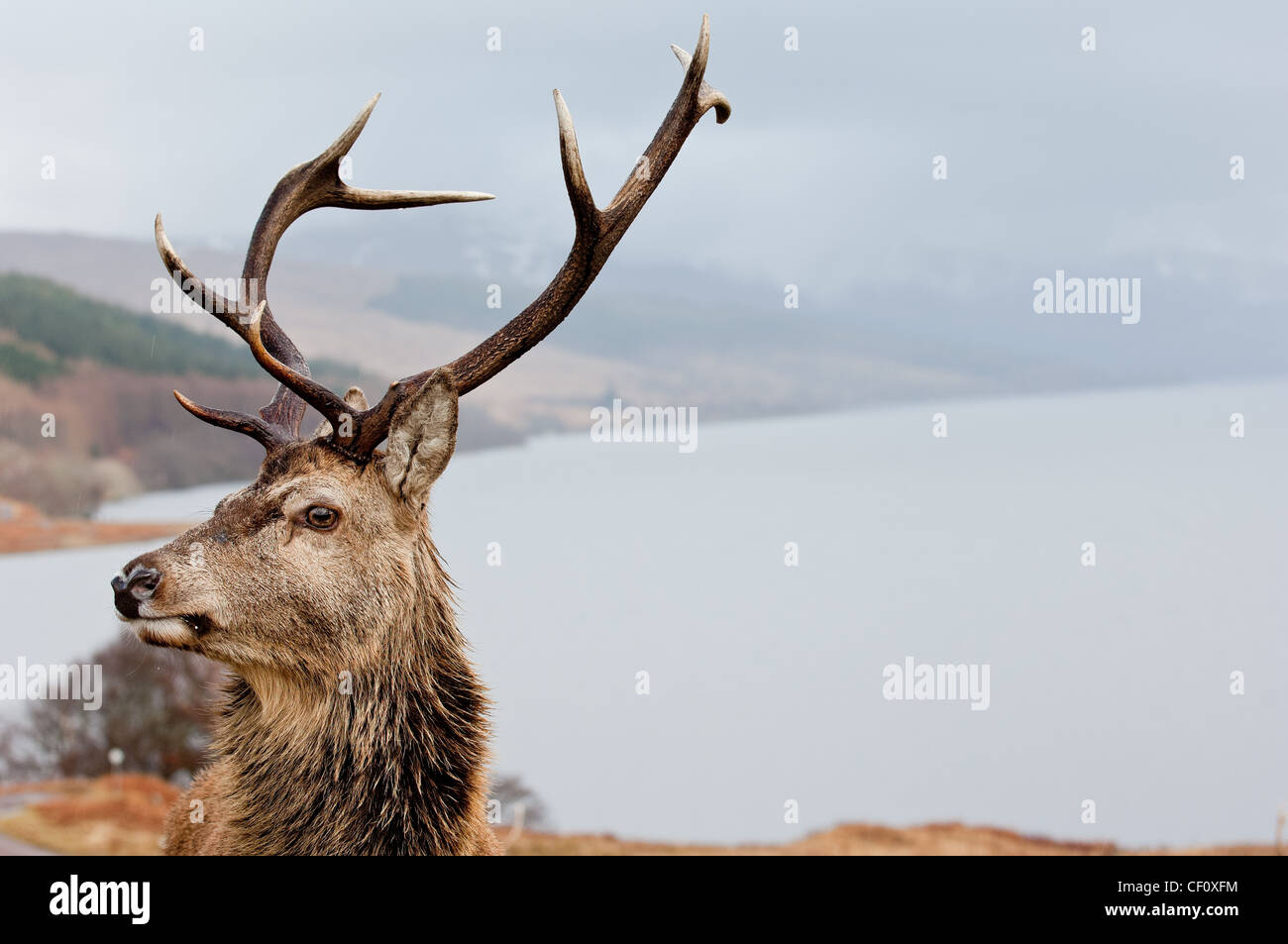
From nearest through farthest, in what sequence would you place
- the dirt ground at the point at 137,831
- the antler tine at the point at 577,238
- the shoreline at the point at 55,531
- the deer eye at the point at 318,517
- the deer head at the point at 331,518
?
the deer head at the point at 331,518 → the deer eye at the point at 318,517 → the antler tine at the point at 577,238 → the dirt ground at the point at 137,831 → the shoreline at the point at 55,531

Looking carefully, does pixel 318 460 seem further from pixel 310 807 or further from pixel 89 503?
pixel 89 503

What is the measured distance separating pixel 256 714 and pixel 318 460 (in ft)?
3.44

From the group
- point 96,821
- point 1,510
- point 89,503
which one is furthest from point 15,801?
point 1,510

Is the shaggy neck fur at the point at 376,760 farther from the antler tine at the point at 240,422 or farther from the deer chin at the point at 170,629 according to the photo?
the antler tine at the point at 240,422

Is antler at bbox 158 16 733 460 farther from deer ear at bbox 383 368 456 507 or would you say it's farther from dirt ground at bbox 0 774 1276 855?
dirt ground at bbox 0 774 1276 855

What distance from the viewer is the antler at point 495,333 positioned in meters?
4.63

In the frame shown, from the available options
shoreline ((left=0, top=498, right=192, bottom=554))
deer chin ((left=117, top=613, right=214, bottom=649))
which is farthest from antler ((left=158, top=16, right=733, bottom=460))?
shoreline ((left=0, top=498, right=192, bottom=554))

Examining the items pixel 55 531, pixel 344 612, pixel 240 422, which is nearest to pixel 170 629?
pixel 344 612

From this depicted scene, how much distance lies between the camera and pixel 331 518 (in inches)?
Result: 178

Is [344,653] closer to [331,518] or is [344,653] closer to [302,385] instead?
[331,518]

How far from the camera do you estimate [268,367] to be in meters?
4.70

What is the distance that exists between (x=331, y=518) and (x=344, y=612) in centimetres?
35

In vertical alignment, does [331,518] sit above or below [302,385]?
below

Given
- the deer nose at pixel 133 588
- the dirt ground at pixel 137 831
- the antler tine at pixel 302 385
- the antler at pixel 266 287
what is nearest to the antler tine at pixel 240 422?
the antler at pixel 266 287
